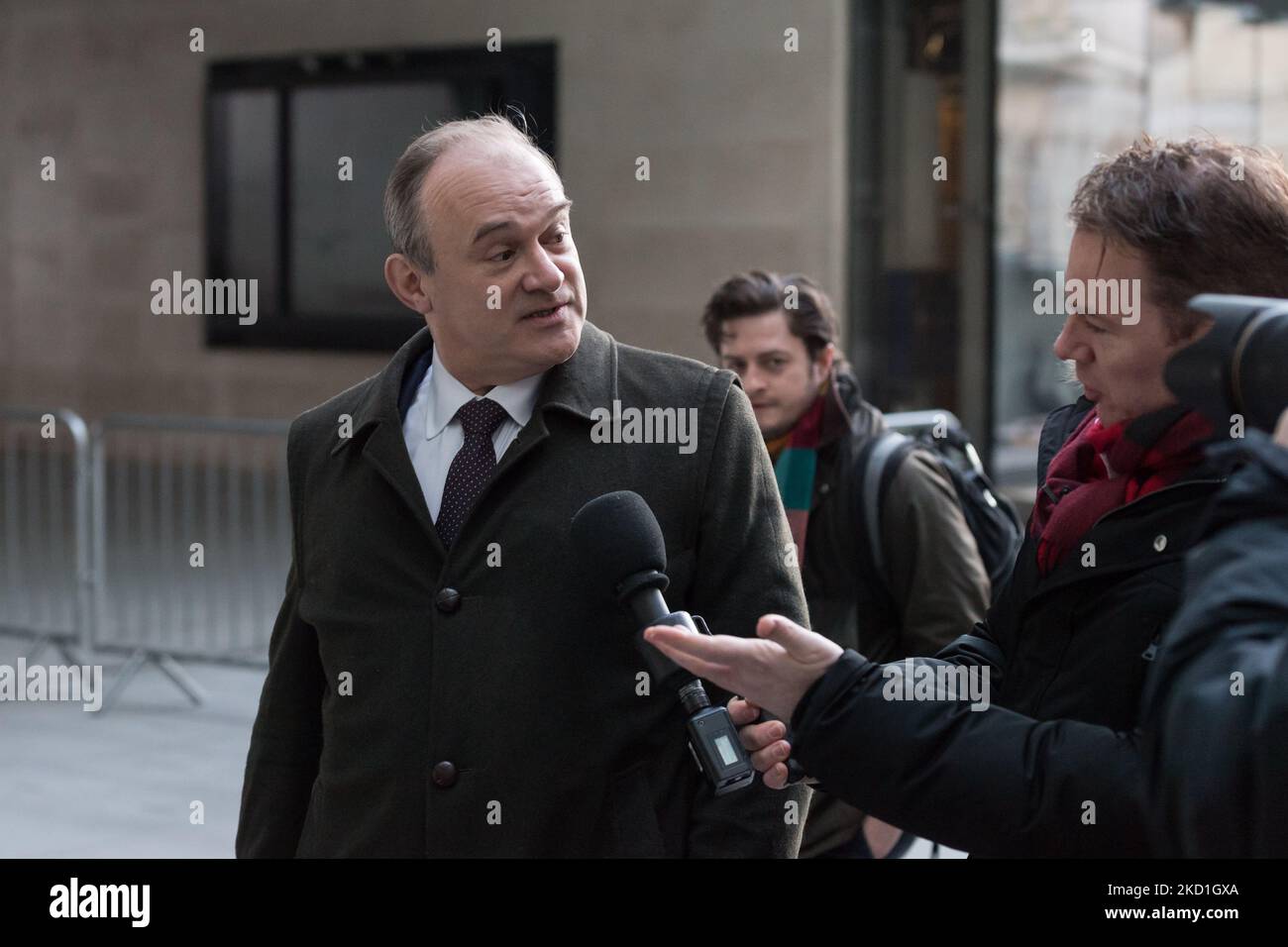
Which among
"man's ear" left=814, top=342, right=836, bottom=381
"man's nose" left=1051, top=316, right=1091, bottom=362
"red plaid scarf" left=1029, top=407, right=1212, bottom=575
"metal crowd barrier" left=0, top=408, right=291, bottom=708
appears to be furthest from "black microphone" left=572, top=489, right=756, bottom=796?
"metal crowd barrier" left=0, top=408, right=291, bottom=708

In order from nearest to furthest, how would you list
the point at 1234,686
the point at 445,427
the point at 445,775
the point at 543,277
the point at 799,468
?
the point at 1234,686 → the point at 445,775 → the point at 543,277 → the point at 445,427 → the point at 799,468

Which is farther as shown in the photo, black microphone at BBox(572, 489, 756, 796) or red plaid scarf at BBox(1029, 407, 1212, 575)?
black microphone at BBox(572, 489, 756, 796)

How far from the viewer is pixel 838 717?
209 cm

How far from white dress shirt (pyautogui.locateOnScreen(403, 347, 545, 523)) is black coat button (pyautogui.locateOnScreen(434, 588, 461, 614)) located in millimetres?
153

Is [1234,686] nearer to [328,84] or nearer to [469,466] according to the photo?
[469,466]

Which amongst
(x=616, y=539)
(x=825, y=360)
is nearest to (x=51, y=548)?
(x=825, y=360)

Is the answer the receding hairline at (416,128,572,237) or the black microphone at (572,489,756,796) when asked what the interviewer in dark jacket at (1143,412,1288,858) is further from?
the receding hairline at (416,128,572,237)

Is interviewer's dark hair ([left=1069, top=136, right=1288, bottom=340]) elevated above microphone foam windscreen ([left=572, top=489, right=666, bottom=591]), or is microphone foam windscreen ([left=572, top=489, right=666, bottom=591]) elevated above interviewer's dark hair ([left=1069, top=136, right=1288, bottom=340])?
interviewer's dark hair ([left=1069, top=136, right=1288, bottom=340])

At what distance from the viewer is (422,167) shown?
2.92 meters

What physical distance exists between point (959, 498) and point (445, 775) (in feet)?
7.08

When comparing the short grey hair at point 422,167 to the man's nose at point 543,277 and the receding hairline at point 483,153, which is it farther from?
the man's nose at point 543,277

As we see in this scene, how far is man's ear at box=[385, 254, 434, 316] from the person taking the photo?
2.99m
